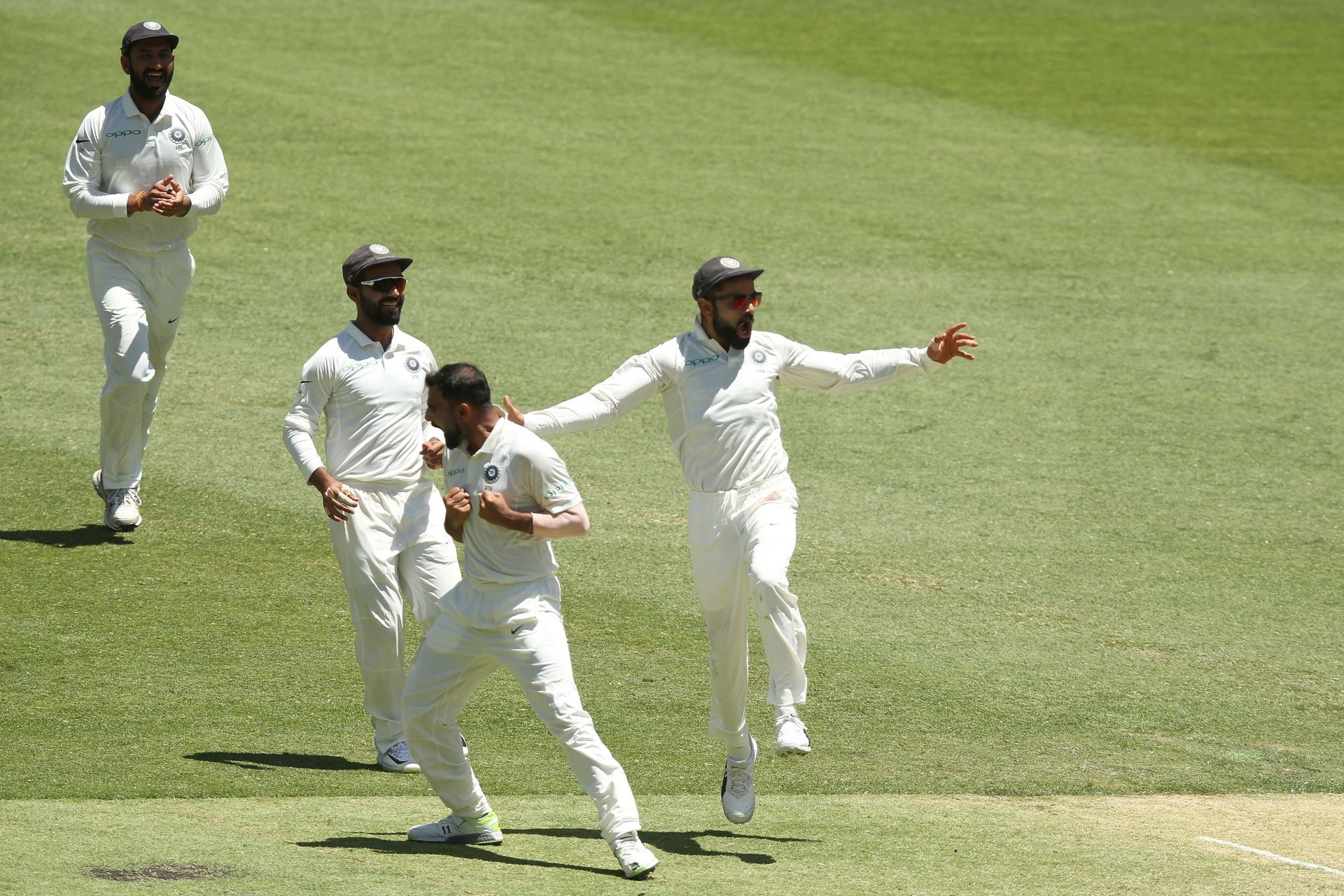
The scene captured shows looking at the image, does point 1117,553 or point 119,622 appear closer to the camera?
point 119,622

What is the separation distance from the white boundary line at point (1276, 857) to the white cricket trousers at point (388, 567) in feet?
12.3

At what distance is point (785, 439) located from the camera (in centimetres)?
1430

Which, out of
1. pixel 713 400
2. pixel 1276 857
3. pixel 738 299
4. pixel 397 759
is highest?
pixel 738 299

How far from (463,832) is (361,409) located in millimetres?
2247

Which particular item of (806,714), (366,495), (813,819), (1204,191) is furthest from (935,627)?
(1204,191)

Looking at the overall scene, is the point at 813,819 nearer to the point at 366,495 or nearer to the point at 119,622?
the point at 366,495

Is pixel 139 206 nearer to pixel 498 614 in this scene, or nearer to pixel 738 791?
pixel 498 614

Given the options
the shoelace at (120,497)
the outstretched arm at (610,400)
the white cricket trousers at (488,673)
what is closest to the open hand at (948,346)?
the outstretched arm at (610,400)

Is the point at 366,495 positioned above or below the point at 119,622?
above

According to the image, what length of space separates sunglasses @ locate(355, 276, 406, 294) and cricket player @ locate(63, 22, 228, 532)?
2.76m

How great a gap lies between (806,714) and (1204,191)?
13.5m

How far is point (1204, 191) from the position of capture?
2066 centimetres

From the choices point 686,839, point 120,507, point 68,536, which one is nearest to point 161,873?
point 686,839

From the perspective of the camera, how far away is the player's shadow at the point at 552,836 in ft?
22.7
